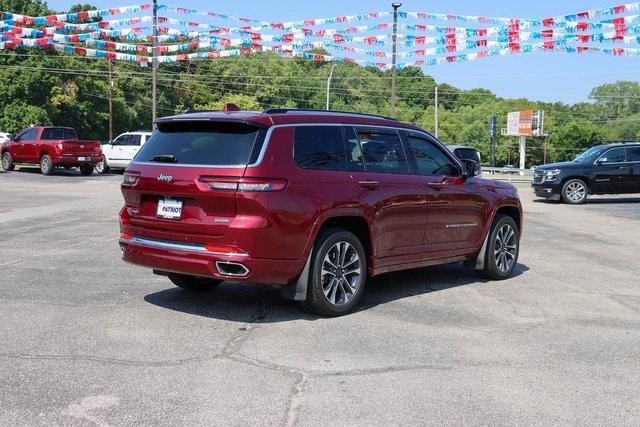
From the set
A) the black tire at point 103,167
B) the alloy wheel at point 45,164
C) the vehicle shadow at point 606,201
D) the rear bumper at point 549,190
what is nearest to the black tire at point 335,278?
the rear bumper at point 549,190

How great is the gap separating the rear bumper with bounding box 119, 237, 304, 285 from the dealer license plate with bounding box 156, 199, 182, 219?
0.79ft

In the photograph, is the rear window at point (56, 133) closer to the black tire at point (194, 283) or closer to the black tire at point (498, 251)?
the black tire at point (194, 283)

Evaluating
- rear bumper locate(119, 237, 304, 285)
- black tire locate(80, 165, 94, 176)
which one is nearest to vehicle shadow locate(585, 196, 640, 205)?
rear bumper locate(119, 237, 304, 285)

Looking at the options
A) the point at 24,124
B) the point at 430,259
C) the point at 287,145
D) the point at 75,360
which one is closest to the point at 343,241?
the point at 287,145

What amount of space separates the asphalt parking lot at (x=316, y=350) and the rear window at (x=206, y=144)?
4.48 ft

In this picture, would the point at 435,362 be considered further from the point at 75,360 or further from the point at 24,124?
the point at 24,124

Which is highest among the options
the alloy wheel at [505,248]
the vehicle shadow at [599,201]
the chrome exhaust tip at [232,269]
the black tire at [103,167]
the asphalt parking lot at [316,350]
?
the black tire at [103,167]

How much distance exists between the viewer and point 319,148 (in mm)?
6023

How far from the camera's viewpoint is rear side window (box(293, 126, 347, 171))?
582cm

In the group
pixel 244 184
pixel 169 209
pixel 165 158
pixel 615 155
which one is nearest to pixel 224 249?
pixel 244 184

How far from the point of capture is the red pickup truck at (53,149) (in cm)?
2625

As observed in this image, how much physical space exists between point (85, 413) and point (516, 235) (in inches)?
237

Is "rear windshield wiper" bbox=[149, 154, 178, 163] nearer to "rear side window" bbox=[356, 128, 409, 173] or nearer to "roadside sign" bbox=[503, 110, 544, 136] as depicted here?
"rear side window" bbox=[356, 128, 409, 173]

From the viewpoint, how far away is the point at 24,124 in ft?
187
